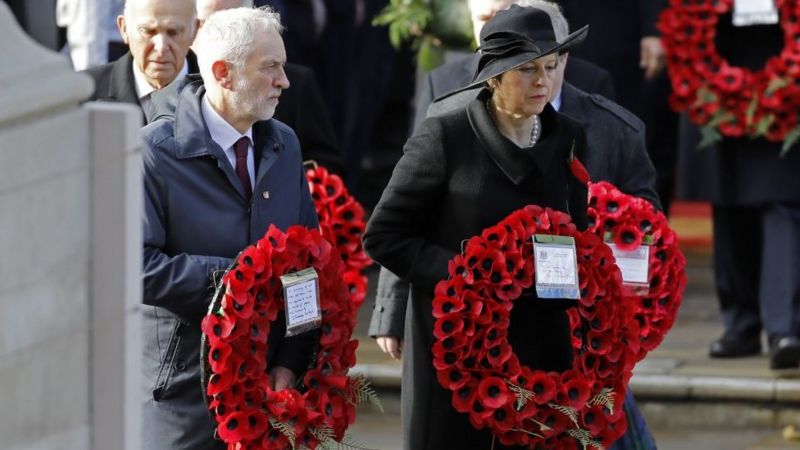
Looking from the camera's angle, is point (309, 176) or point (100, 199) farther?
point (309, 176)

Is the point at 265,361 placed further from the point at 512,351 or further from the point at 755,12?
the point at 755,12

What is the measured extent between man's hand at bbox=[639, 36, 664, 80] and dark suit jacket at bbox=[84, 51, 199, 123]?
2.98 m

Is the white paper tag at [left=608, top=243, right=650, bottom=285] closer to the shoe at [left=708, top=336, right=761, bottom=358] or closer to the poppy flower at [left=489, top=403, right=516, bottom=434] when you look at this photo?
the poppy flower at [left=489, top=403, right=516, bottom=434]

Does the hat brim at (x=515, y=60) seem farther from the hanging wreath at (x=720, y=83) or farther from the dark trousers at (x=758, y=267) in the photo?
the dark trousers at (x=758, y=267)

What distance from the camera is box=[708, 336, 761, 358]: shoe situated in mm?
9023

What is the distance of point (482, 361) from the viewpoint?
561 centimetres

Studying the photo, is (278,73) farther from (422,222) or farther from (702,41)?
(702,41)

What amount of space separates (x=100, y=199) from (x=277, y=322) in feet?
4.15

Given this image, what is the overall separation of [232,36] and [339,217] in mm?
1245

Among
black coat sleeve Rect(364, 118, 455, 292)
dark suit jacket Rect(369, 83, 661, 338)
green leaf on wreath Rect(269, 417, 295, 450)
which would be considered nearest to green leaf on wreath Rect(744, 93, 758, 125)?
dark suit jacket Rect(369, 83, 661, 338)

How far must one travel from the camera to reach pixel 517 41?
226 inches

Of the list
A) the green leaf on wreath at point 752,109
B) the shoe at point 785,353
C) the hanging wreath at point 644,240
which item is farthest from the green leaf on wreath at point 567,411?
the green leaf on wreath at point 752,109

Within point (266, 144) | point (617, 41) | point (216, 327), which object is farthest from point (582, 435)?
point (617, 41)

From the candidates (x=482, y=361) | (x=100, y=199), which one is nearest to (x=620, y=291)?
(x=482, y=361)
